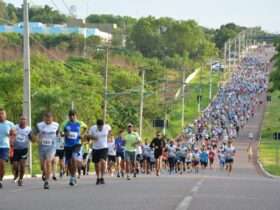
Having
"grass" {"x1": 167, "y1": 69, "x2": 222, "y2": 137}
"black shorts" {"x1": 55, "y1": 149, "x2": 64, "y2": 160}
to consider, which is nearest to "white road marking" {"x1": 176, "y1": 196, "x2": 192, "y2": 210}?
"black shorts" {"x1": 55, "y1": 149, "x2": 64, "y2": 160}

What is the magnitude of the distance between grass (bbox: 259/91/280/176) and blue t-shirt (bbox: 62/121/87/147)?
3068cm

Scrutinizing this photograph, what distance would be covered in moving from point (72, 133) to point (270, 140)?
84.0 m

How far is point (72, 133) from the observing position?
973 inches

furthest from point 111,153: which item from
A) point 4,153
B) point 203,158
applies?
point 203,158

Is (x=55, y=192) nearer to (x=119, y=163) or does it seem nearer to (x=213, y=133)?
(x=119, y=163)

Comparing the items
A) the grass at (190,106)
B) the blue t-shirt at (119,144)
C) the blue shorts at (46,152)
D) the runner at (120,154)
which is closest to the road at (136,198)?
the blue shorts at (46,152)

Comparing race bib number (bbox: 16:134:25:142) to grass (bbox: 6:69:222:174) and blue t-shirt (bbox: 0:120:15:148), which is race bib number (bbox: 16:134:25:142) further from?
grass (bbox: 6:69:222:174)

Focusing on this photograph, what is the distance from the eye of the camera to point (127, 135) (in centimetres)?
3228

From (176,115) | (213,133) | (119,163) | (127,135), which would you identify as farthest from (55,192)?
(176,115)

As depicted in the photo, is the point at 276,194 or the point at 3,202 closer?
the point at 3,202

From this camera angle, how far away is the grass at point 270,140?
74.4m

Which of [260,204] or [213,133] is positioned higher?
[260,204]

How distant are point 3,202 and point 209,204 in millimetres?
3735

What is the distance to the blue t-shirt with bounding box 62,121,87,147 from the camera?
24688 millimetres
